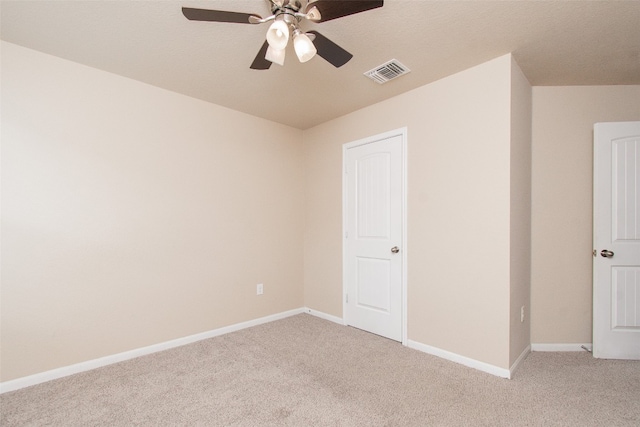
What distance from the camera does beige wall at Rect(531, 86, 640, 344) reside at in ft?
9.16

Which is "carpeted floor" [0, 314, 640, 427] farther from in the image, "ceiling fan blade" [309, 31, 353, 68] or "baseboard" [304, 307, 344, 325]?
"ceiling fan blade" [309, 31, 353, 68]

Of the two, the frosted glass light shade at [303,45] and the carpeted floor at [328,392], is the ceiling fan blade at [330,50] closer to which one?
the frosted glass light shade at [303,45]

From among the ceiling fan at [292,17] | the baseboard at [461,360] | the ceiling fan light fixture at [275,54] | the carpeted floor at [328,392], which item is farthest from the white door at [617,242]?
the ceiling fan light fixture at [275,54]

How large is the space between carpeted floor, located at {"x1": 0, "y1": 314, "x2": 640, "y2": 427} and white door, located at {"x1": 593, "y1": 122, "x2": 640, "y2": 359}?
223 mm

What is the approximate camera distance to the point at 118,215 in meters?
2.62

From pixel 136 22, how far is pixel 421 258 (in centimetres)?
292

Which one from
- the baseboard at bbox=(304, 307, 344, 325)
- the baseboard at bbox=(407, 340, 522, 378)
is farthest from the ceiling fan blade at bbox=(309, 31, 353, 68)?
the baseboard at bbox=(304, 307, 344, 325)

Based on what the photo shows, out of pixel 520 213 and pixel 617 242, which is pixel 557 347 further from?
pixel 520 213

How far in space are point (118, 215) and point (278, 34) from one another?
2155 mm

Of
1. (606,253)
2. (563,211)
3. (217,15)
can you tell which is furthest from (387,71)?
(606,253)

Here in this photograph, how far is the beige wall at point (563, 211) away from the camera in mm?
2791

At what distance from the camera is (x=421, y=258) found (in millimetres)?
2836

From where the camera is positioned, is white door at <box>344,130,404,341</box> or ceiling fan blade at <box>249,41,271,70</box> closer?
ceiling fan blade at <box>249,41,271,70</box>

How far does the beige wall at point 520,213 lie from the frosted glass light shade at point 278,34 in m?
1.92
